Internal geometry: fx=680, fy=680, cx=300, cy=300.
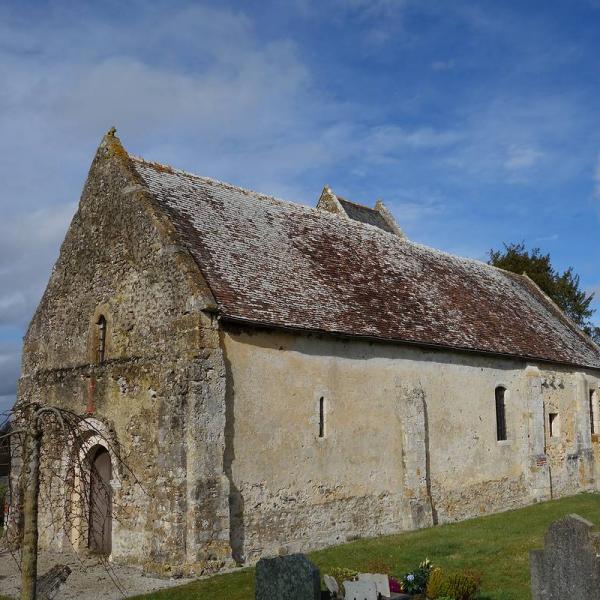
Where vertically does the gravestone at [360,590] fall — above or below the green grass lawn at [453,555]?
above

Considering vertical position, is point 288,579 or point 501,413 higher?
point 501,413

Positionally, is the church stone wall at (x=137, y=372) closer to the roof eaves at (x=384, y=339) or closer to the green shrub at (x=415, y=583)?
the roof eaves at (x=384, y=339)

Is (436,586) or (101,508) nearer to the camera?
(436,586)

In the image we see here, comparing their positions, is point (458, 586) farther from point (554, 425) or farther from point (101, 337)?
point (554, 425)

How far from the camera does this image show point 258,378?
45.7ft

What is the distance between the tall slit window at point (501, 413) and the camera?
20453 millimetres

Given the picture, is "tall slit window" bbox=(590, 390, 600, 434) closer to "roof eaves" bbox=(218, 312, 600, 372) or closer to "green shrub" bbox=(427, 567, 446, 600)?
"roof eaves" bbox=(218, 312, 600, 372)

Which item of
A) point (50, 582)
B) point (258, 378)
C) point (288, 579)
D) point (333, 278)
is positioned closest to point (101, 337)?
point (258, 378)

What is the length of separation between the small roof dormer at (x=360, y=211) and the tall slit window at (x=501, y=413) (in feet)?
27.4

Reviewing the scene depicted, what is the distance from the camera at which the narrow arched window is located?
15.5 meters

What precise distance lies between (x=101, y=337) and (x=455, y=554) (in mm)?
8920

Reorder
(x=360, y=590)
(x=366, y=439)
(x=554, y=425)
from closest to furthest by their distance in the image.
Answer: (x=360, y=590), (x=366, y=439), (x=554, y=425)

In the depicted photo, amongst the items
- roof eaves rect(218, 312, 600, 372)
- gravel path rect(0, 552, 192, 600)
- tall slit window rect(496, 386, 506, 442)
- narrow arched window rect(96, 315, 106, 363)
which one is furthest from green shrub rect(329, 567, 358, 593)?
tall slit window rect(496, 386, 506, 442)

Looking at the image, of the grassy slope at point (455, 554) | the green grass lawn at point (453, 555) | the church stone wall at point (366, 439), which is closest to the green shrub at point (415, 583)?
the green grass lawn at point (453, 555)
